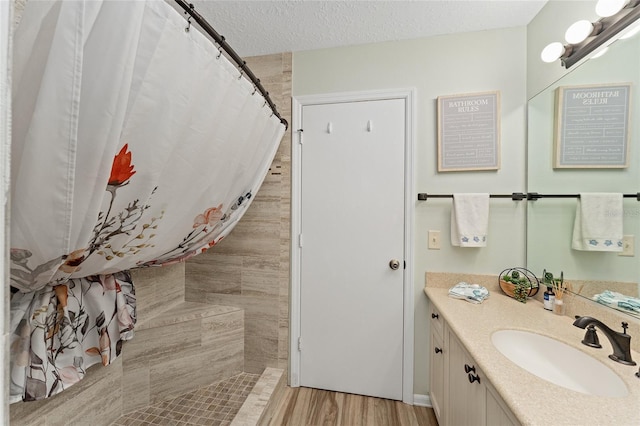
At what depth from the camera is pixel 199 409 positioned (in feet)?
5.41

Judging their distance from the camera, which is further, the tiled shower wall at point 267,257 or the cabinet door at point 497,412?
the tiled shower wall at point 267,257

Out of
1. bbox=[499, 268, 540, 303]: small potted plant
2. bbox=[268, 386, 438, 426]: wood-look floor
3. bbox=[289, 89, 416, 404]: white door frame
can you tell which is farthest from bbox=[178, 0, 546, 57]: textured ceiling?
bbox=[268, 386, 438, 426]: wood-look floor

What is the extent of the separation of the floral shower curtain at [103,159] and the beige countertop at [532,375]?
4.25ft

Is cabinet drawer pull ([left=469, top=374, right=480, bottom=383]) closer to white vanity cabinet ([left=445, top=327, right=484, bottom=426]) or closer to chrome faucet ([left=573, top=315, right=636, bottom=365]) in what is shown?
white vanity cabinet ([left=445, top=327, right=484, bottom=426])

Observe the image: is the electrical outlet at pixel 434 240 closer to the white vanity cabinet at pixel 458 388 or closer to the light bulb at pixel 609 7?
the white vanity cabinet at pixel 458 388

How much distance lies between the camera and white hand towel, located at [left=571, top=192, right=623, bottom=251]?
3.90 ft

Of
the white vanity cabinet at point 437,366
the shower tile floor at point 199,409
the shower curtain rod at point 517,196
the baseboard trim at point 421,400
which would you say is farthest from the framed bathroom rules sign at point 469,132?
the shower tile floor at point 199,409

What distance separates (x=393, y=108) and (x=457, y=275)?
118cm

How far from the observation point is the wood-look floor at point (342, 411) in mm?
1713

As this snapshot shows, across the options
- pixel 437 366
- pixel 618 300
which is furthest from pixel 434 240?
pixel 618 300

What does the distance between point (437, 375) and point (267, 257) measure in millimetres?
1315

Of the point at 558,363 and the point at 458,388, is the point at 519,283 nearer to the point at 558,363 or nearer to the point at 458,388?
the point at 558,363

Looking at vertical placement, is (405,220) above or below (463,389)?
above

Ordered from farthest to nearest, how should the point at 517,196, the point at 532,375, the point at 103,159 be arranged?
the point at 517,196 → the point at 532,375 → the point at 103,159
